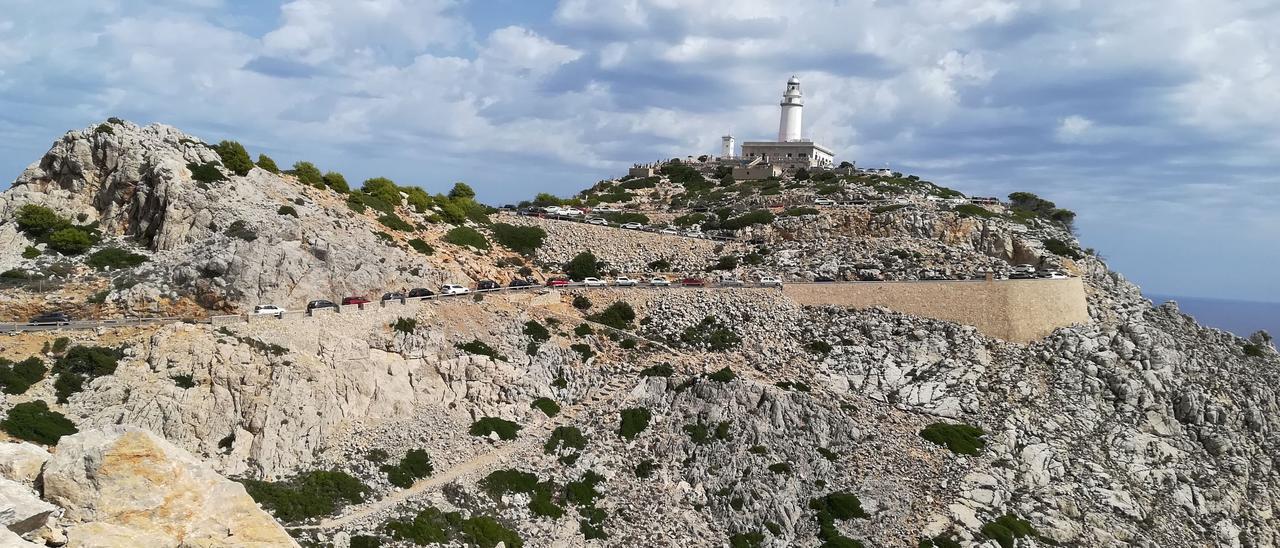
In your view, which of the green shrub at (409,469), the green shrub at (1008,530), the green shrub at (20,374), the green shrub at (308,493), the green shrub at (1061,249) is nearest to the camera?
the green shrub at (308,493)

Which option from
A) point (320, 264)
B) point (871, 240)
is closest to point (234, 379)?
point (320, 264)

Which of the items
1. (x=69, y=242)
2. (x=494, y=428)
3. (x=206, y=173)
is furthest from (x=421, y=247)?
(x=494, y=428)

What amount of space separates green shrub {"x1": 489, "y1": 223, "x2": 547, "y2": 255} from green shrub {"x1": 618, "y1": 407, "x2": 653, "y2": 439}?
72.0 feet

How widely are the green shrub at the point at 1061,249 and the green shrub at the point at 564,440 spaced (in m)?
39.1

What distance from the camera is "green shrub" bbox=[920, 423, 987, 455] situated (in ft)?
131

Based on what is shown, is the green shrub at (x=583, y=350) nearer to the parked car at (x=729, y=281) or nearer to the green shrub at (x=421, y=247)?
the parked car at (x=729, y=281)

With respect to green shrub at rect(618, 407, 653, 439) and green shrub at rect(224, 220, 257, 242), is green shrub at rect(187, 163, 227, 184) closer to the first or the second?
green shrub at rect(224, 220, 257, 242)

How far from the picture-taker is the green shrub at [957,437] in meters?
40.1

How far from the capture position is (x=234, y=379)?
31.9 metres

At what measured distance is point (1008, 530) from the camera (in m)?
35.4

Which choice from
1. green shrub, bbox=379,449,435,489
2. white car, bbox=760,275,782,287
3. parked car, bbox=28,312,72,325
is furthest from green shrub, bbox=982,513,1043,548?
parked car, bbox=28,312,72,325

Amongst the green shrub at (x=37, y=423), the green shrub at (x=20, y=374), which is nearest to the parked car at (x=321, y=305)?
the green shrub at (x=20, y=374)

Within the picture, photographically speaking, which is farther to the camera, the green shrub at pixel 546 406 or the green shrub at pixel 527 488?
the green shrub at pixel 546 406

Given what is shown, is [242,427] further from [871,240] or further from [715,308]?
[871,240]
